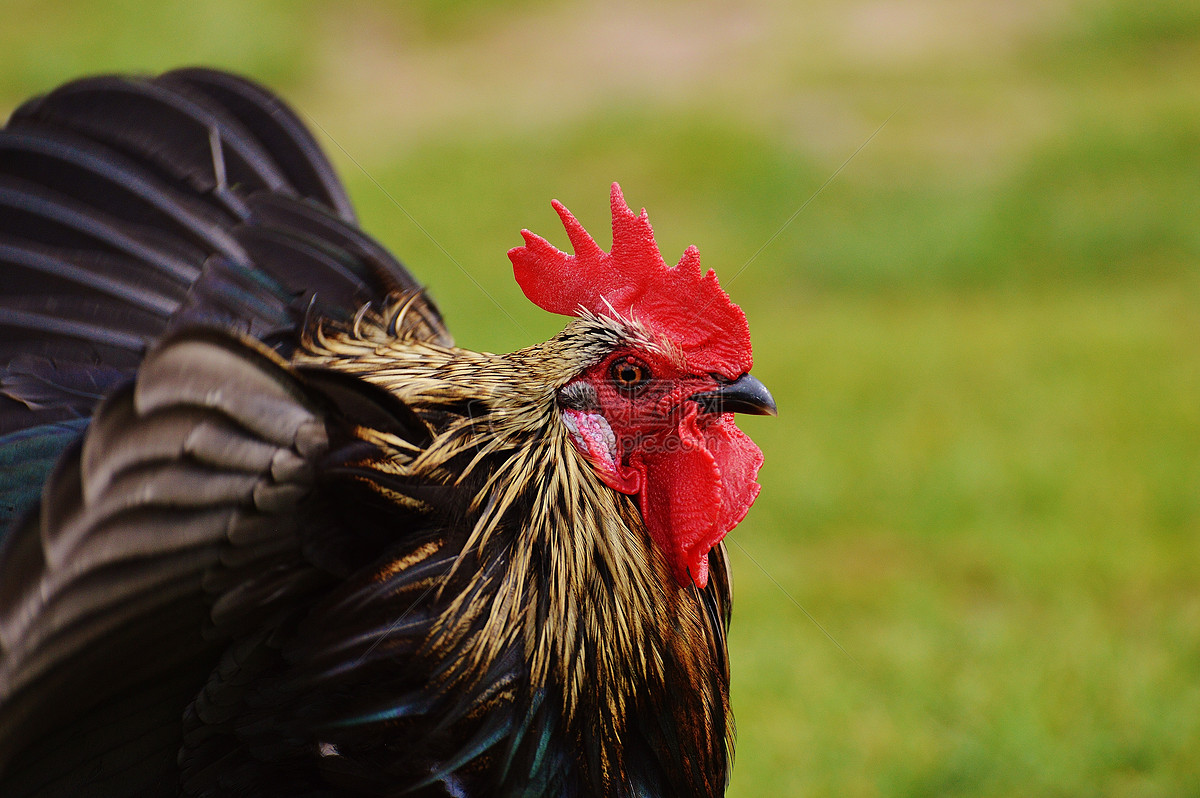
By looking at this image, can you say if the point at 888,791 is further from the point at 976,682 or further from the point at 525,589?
the point at 525,589

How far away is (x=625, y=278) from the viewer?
2.31 meters

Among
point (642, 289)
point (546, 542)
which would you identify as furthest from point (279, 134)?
point (546, 542)

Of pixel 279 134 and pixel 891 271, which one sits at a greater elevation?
pixel 891 271

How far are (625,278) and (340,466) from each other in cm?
76

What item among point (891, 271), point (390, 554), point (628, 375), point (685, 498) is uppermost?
point (891, 271)

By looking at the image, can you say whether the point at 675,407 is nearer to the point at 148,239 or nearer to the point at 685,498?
the point at 685,498

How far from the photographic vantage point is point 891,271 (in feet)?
27.3

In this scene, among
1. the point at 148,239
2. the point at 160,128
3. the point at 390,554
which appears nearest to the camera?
the point at 390,554

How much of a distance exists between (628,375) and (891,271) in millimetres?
6628

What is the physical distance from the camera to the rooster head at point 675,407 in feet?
6.95

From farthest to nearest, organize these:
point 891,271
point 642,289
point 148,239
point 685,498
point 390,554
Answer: point 891,271, point 148,239, point 642,289, point 685,498, point 390,554

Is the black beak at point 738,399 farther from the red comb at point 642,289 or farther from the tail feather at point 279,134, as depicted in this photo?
the tail feather at point 279,134

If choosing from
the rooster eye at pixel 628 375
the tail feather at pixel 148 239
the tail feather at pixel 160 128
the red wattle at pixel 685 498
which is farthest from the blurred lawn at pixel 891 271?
the tail feather at pixel 160 128

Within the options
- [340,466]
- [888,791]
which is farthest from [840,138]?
[340,466]
